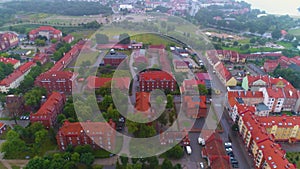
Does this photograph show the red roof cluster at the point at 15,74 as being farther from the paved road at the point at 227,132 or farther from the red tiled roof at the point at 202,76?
the paved road at the point at 227,132

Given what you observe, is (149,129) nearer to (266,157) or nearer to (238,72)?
(266,157)

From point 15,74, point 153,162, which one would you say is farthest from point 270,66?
point 15,74

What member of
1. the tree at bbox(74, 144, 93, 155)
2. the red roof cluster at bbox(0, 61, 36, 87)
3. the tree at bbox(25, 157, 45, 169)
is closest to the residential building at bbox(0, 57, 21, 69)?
the red roof cluster at bbox(0, 61, 36, 87)

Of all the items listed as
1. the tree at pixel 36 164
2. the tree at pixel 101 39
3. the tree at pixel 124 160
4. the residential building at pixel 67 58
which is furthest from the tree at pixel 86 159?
the tree at pixel 101 39

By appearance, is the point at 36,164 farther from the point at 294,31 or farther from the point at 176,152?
the point at 294,31

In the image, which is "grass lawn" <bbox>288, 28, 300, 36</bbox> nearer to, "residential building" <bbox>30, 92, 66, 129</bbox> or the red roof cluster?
"residential building" <bbox>30, 92, 66, 129</bbox>

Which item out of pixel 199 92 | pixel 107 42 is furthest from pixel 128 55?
pixel 199 92
